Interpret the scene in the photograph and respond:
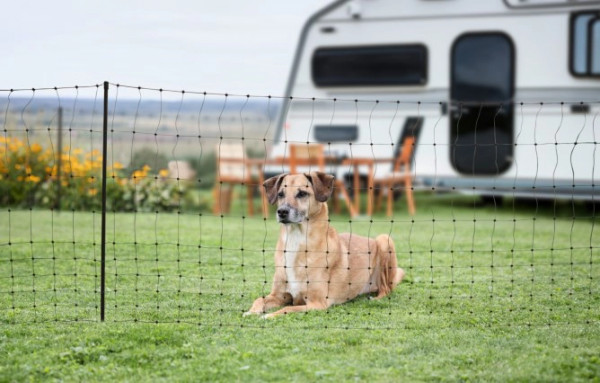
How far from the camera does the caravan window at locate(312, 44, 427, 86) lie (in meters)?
11.4

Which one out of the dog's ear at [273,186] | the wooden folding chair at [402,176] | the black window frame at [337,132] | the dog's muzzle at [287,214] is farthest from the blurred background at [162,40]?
the dog's muzzle at [287,214]

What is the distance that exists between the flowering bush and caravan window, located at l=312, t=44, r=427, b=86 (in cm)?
259

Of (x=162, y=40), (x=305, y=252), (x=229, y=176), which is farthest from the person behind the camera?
(x=162, y=40)

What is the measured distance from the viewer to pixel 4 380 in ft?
12.8

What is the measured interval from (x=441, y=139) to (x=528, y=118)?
117cm

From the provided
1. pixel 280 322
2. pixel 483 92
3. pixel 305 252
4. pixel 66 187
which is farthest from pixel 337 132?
pixel 280 322

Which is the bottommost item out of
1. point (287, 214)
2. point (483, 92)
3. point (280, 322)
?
point (280, 322)

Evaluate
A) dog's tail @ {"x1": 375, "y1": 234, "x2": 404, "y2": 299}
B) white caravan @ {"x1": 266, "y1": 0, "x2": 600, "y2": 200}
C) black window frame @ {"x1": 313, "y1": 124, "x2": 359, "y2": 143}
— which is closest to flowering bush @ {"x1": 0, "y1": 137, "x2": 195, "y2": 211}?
white caravan @ {"x1": 266, "y1": 0, "x2": 600, "y2": 200}

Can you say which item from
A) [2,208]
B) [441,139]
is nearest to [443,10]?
[441,139]

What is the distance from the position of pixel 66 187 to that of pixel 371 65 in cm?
451

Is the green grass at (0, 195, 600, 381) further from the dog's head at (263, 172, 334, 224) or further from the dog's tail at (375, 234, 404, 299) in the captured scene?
the dog's head at (263, 172, 334, 224)

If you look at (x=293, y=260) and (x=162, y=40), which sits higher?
(x=162, y=40)

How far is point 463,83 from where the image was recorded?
37.1 ft

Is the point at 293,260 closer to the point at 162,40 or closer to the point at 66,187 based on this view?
the point at 66,187
